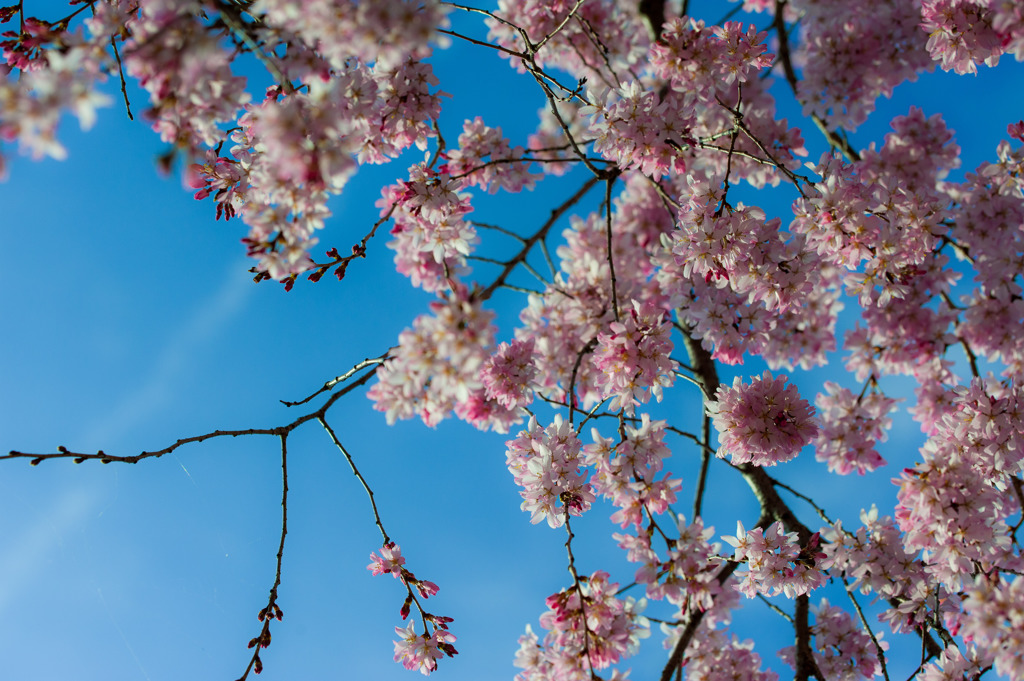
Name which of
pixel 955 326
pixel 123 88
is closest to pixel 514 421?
pixel 123 88

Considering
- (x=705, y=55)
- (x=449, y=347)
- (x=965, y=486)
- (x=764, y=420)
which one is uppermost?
(x=705, y=55)

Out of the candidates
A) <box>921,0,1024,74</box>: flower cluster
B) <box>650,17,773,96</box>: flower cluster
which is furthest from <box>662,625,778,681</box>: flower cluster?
<box>921,0,1024,74</box>: flower cluster

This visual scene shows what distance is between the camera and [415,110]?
2529mm

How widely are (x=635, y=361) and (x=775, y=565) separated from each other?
3.52 ft

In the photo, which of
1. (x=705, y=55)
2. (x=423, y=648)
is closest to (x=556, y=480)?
(x=423, y=648)

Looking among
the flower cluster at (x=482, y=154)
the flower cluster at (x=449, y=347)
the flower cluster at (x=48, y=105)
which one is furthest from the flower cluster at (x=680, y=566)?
the flower cluster at (x=48, y=105)

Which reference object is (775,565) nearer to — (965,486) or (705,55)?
(965,486)

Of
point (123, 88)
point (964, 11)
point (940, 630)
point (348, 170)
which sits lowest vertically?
point (940, 630)

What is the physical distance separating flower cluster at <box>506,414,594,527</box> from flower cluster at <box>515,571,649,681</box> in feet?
0.92

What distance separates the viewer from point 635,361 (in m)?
2.42

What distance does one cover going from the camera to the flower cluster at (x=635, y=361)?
7.88ft

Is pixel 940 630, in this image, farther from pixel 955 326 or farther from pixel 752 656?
pixel 955 326

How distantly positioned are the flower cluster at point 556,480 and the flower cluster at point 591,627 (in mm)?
281

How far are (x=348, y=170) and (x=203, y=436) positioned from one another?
3.60 ft
